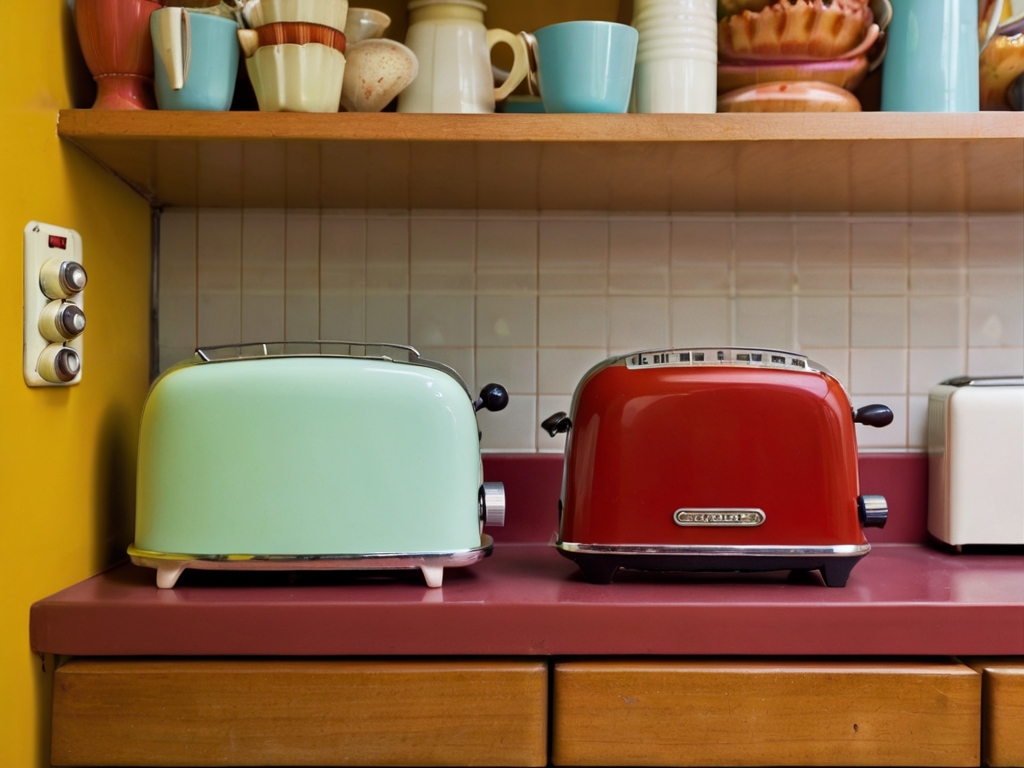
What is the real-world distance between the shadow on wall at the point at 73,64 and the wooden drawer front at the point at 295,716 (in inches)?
24.1

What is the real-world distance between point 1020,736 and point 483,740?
1.68ft

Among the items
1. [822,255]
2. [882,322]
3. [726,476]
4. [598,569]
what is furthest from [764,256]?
[598,569]

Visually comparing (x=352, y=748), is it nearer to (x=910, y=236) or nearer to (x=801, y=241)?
(x=801, y=241)

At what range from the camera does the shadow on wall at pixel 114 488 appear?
3.38 feet

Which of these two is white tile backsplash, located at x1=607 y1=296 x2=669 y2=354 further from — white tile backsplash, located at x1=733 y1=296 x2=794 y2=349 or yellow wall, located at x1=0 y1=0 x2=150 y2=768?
yellow wall, located at x1=0 y1=0 x2=150 y2=768

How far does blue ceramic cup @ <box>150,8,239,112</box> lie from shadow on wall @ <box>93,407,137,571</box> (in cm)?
39

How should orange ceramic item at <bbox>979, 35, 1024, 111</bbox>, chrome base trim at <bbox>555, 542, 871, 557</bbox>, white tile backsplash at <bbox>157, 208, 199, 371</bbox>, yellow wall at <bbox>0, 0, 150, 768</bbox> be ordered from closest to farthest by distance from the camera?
yellow wall at <bbox>0, 0, 150, 768</bbox>
chrome base trim at <bbox>555, 542, 871, 557</bbox>
orange ceramic item at <bbox>979, 35, 1024, 111</bbox>
white tile backsplash at <bbox>157, 208, 199, 371</bbox>

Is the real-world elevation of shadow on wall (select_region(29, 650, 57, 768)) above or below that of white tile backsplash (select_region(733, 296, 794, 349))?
below

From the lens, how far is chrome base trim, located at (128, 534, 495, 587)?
2.97 ft

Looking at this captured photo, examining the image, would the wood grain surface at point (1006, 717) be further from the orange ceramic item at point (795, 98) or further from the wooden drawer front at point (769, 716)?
the orange ceramic item at point (795, 98)

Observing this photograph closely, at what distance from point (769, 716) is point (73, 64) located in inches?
39.4

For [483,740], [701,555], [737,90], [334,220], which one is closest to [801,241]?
[737,90]

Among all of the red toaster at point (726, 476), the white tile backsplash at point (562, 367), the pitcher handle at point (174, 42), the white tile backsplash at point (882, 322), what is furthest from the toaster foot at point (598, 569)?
the pitcher handle at point (174, 42)

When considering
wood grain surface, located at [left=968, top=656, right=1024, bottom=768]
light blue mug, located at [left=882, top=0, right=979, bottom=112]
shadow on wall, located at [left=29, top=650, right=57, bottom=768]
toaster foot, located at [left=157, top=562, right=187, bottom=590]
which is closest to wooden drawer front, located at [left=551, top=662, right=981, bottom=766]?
wood grain surface, located at [left=968, top=656, right=1024, bottom=768]
